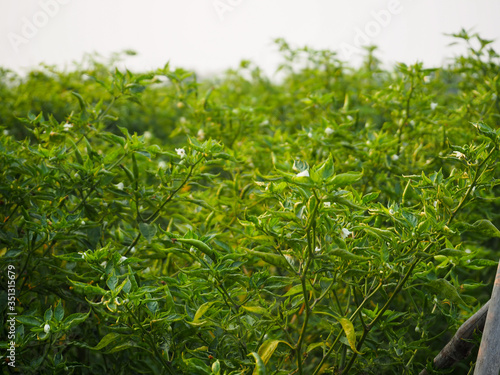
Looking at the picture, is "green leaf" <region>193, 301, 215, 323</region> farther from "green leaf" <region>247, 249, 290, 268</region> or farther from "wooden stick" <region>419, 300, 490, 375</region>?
"wooden stick" <region>419, 300, 490, 375</region>

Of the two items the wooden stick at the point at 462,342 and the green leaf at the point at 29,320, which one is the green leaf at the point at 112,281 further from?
the wooden stick at the point at 462,342

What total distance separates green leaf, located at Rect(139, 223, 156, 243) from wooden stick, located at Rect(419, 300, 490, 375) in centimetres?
93

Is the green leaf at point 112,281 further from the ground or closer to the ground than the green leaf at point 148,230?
further from the ground

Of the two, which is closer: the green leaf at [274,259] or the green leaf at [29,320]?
the green leaf at [274,259]

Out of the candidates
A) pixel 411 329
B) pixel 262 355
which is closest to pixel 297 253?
pixel 262 355

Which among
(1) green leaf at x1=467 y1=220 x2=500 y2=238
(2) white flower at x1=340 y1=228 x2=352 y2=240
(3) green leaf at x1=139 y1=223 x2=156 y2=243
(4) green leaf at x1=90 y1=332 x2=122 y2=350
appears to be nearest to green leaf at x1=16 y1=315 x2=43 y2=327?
(4) green leaf at x1=90 y1=332 x2=122 y2=350

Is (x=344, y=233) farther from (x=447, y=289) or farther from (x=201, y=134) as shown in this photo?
(x=201, y=134)

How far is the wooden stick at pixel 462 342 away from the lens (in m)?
1.24

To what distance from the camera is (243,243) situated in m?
1.49

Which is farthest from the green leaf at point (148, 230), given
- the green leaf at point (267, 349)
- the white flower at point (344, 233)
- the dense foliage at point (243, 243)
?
the white flower at point (344, 233)

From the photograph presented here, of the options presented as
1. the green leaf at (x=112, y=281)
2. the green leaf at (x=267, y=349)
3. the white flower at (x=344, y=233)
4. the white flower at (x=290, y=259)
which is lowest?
the green leaf at (x=267, y=349)

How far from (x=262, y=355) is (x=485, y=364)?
547mm

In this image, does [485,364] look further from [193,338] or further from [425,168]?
[425,168]

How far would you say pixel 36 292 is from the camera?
154 cm
